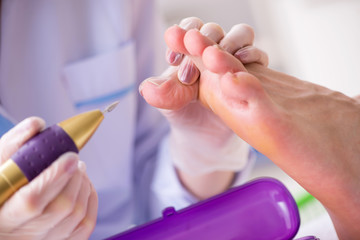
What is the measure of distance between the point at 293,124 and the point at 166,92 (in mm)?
158

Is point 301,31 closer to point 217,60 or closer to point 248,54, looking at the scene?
point 248,54

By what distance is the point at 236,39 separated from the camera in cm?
53

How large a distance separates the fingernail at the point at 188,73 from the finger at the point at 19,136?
0.64 ft

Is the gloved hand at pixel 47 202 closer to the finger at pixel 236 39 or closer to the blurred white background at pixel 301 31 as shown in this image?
the finger at pixel 236 39

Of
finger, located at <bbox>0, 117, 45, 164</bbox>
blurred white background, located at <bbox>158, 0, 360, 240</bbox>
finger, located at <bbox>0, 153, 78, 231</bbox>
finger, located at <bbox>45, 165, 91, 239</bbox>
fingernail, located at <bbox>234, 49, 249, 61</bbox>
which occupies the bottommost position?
blurred white background, located at <bbox>158, 0, 360, 240</bbox>

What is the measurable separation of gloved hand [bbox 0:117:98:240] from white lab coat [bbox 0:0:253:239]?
277 mm

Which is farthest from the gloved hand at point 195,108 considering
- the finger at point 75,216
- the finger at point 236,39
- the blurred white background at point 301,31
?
the blurred white background at point 301,31

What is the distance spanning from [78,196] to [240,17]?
123cm

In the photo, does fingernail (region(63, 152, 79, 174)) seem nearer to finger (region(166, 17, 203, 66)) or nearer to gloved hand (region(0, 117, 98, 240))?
gloved hand (region(0, 117, 98, 240))

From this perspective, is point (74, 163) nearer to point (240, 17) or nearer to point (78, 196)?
point (78, 196)

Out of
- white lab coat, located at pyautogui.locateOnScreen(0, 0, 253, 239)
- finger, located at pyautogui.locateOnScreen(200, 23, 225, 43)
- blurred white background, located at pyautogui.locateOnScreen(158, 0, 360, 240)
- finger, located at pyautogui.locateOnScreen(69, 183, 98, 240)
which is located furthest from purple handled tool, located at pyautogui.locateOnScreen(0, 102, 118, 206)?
blurred white background, located at pyautogui.locateOnScreen(158, 0, 360, 240)

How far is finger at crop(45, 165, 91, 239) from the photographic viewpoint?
1.37 feet

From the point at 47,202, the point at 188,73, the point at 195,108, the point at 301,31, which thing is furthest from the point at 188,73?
the point at 301,31

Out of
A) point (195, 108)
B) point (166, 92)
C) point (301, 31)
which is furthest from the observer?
point (301, 31)
